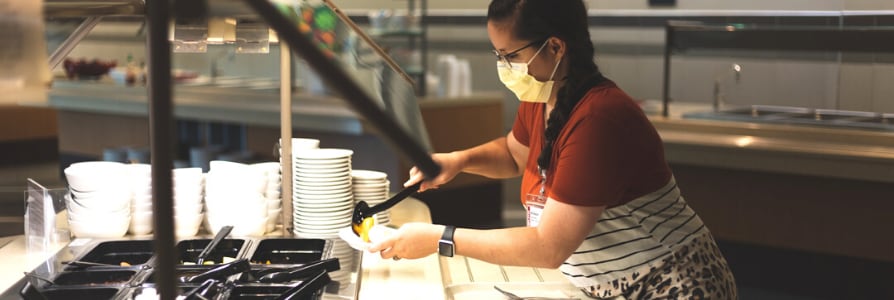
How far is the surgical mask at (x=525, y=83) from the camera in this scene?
2.01 m

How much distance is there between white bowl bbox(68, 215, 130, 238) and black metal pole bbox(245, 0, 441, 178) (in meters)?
1.65


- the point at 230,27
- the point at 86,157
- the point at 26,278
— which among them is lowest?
the point at 86,157

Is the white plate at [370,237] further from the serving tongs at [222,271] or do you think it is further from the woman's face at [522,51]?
the woman's face at [522,51]

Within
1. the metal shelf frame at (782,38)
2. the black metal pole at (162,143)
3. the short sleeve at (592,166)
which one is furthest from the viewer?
the metal shelf frame at (782,38)

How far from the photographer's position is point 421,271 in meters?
2.11

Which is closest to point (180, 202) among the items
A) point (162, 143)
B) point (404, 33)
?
point (162, 143)

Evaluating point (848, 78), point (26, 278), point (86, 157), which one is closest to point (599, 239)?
point (26, 278)

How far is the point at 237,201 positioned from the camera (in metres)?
2.32

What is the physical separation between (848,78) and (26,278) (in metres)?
4.48

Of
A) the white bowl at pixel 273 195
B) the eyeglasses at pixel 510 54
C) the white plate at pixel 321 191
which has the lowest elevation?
the white bowl at pixel 273 195

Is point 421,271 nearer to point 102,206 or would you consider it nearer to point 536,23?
point 536,23

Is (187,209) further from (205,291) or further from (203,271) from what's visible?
(205,291)

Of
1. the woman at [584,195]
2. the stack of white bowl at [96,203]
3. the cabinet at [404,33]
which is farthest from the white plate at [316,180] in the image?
the cabinet at [404,33]

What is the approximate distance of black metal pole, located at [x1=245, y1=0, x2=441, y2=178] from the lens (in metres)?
0.76
